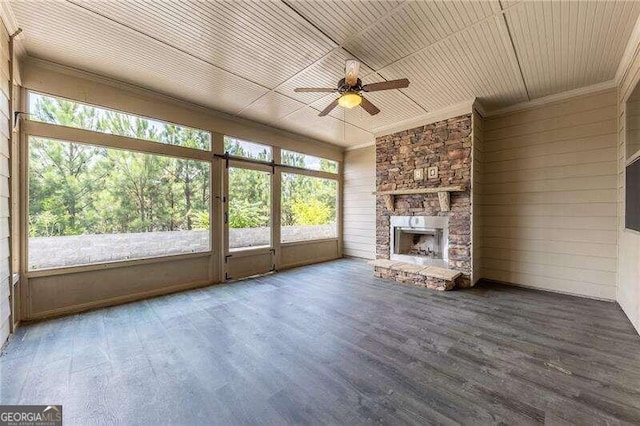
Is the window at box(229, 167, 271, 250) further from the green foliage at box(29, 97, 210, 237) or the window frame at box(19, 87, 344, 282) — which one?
the green foliage at box(29, 97, 210, 237)

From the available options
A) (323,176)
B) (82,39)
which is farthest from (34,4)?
(323,176)

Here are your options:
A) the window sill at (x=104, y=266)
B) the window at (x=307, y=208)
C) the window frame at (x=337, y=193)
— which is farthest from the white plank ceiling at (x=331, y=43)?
the window sill at (x=104, y=266)

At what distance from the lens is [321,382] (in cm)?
194

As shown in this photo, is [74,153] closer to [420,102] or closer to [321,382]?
[321,382]

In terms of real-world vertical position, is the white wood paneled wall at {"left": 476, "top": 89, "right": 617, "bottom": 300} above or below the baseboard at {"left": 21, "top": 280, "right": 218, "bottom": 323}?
above

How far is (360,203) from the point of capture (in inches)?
264

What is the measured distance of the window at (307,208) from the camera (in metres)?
5.84

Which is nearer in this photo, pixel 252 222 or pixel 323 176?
pixel 252 222

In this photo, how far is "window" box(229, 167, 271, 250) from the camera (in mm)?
4898

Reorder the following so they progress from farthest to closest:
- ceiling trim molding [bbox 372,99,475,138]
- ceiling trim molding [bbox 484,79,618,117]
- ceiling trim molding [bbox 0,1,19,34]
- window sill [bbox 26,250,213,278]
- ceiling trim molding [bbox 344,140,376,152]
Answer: ceiling trim molding [bbox 344,140,376,152]
ceiling trim molding [bbox 372,99,475,138]
ceiling trim molding [bbox 484,79,618,117]
window sill [bbox 26,250,213,278]
ceiling trim molding [bbox 0,1,19,34]

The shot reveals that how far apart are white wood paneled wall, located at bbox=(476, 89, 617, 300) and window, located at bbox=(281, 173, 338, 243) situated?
3.50m

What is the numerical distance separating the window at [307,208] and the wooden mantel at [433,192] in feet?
6.03

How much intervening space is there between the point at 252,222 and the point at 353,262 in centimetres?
273

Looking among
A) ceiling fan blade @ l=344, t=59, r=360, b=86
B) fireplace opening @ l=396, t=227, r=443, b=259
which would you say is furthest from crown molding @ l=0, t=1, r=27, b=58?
fireplace opening @ l=396, t=227, r=443, b=259
